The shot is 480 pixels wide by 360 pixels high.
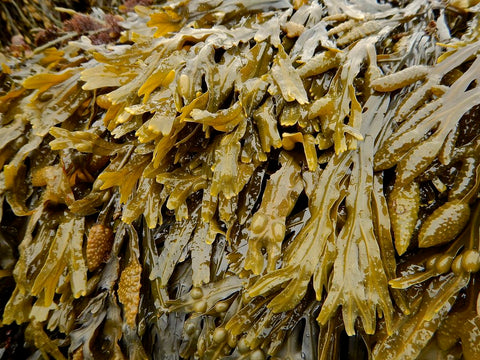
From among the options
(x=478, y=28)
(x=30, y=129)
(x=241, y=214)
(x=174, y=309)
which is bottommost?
(x=174, y=309)

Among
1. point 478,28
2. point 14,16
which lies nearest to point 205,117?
point 478,28

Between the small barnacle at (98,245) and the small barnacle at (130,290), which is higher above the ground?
the small barnacle at (98,245)

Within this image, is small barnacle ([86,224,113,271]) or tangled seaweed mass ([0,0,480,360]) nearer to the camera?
tangled seaweed mass ([0,0,480,360])

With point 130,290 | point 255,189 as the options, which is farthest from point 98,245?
point 255,189

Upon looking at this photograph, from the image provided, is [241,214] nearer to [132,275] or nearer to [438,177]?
[132,275]

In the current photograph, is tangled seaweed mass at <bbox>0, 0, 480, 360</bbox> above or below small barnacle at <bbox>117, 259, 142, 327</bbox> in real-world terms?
above
